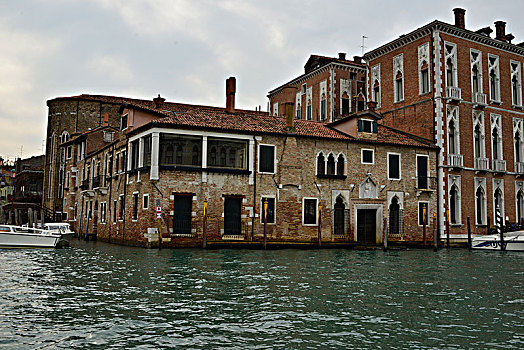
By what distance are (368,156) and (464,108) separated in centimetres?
650

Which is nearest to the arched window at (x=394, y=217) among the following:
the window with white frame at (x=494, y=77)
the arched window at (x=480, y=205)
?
the arched window at (x=480, y=205)

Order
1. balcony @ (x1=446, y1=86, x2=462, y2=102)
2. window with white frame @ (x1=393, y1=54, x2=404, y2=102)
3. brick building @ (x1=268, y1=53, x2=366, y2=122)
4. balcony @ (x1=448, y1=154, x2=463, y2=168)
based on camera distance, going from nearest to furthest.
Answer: balcony @ (x1=446, y1=86, x2=462, y2=102) → balcony @ (x1=448, y1=154, x2=463, y2=168) → window with white frame @ (x1=393, y1=54, x2=404, y2=102) → brick building @ (x1=268, y1=53, x2=366, y2=122)

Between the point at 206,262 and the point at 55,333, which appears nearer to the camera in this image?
the point at 55,333

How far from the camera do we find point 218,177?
2341 centimetres

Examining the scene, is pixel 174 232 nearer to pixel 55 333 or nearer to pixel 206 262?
pixel 206 262

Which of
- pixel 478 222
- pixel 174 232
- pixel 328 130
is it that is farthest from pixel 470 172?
pixel 174 232

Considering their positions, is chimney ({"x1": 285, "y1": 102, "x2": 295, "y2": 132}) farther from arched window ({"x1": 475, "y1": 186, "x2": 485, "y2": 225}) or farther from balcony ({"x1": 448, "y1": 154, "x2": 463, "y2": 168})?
arched window ({"x1": 475, "y1": 186, "x2": 485, "y2": 225})

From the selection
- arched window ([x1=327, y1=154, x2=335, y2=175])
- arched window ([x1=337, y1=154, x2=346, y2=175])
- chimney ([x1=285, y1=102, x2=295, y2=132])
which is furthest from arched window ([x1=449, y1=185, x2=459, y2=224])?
chimney ([x1=285, y1=102, x2=295, y2=132])

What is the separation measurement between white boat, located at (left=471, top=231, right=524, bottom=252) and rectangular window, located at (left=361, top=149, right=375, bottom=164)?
21.7 ft

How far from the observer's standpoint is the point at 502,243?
24.8 metres

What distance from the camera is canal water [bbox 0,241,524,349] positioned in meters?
6.91

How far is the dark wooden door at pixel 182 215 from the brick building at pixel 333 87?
45.5 feet

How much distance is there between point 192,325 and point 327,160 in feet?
61.0

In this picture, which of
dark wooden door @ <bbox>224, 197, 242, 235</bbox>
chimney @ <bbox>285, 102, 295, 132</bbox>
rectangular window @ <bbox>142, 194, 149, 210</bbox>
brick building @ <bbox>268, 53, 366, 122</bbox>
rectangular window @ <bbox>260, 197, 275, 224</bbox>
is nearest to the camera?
rectangular window @ <bbox>142, 194, 149, 210</bbox>
